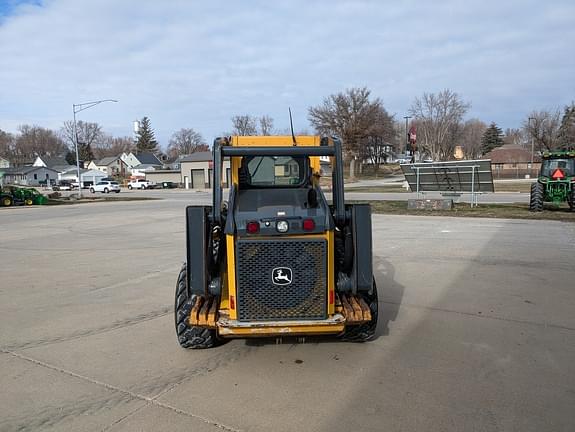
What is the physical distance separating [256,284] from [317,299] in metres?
0.57

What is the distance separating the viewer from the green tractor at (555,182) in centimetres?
1800

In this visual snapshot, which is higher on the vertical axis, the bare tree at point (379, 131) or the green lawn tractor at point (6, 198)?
the bare tree at point (379, 131)

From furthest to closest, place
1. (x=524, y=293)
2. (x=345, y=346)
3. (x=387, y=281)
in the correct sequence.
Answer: (x=387, y=281), (x=524, y=293), (x=345, y=346)

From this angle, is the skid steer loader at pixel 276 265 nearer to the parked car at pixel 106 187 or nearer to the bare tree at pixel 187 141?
the parked car at pixel 106 187

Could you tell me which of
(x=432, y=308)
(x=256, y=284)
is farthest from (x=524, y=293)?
(x=256, y=284)

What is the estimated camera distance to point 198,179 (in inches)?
2630

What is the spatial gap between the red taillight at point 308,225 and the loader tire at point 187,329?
1.35 meters

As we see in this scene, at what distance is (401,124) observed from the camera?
306ft

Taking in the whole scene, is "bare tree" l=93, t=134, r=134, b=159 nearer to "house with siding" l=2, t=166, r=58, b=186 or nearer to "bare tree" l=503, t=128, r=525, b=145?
"house with siding" l=2, t=166, r=58, b=186

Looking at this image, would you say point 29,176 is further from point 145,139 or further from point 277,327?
point 277,327

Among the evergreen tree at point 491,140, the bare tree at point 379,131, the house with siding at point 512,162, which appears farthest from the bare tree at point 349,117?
the evergreen tree at point 491,140

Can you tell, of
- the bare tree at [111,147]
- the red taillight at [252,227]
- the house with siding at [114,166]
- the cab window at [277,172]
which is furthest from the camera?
the bare tree at [111,147]

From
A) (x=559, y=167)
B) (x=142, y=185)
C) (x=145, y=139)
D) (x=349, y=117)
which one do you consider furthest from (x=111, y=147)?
(x=559, y=167)

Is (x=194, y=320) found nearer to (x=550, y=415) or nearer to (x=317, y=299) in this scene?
(x=317, y=299)
